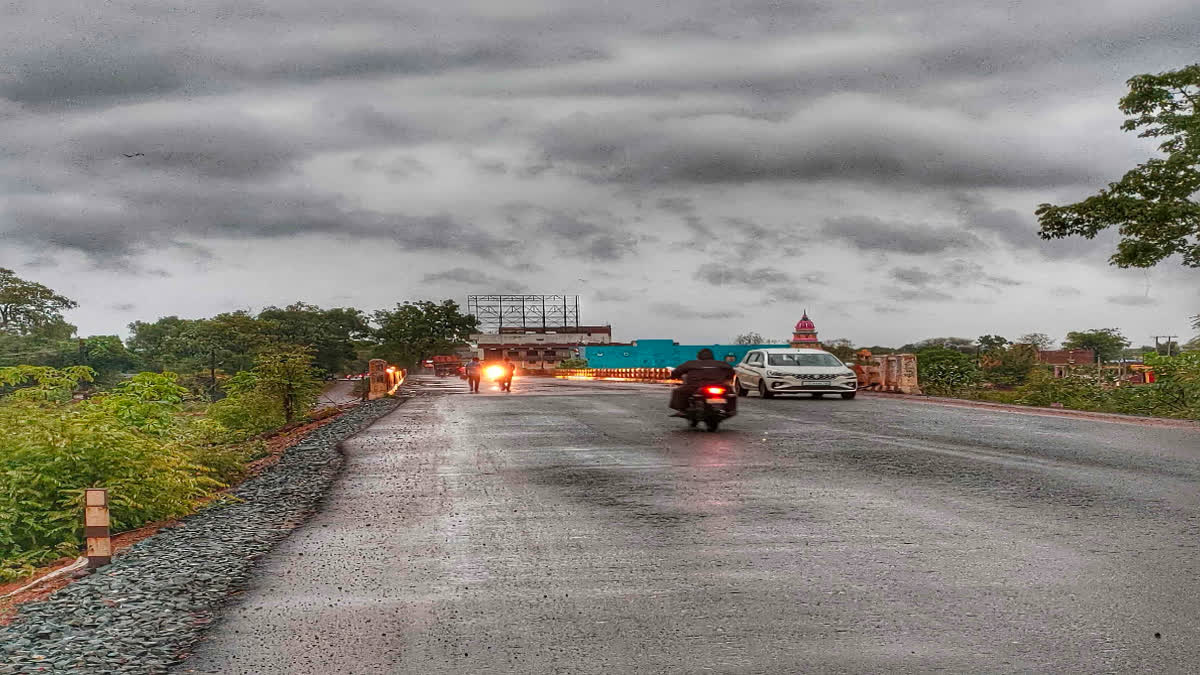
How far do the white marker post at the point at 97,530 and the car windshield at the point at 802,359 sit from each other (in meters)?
25.2

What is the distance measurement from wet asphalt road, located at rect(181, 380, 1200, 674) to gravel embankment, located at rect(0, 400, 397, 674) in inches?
10.2

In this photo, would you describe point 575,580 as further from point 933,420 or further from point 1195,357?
point 1195,357

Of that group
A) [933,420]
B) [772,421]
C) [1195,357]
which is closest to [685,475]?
[772,421]

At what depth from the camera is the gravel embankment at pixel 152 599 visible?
16.3 feet

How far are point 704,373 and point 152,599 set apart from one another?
13533mm

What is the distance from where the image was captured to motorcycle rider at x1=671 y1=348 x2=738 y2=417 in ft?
61.0

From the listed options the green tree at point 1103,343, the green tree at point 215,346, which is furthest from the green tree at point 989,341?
the green tree at point 215,346

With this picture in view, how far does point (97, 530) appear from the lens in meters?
7.42

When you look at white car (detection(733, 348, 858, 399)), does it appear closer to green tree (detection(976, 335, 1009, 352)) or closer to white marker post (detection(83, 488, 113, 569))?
white marker post (detection(83, 488, 113, 569))

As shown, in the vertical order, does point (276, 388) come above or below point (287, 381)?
below

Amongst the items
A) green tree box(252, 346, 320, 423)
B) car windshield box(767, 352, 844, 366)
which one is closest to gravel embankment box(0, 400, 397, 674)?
green tree box(252, 346, 320, 423)

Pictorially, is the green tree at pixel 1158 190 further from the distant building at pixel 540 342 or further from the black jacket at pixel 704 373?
the distant building at pixel 540 342

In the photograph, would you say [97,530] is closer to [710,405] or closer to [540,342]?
[710,405]

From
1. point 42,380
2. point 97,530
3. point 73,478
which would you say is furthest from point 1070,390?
point 97,530
